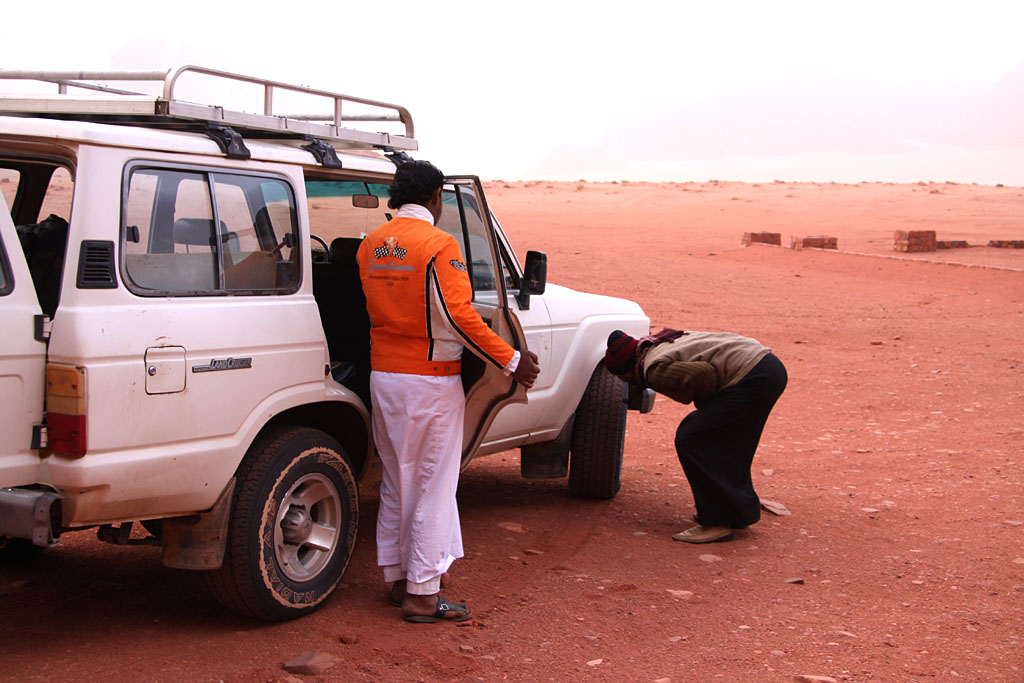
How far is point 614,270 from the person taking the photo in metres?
20.8

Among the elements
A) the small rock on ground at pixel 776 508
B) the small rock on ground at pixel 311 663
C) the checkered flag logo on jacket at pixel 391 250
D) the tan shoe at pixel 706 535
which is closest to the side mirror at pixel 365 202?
the checkered flag logo on jacket at pixel 391 250

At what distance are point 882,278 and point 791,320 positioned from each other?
512 cm

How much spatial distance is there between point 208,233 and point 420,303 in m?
0.90

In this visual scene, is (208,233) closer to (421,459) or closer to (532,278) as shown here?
(421,459)

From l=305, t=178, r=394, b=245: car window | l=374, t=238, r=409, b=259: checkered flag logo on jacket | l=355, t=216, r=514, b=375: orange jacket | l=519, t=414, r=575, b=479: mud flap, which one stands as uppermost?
l=305, t=178, r=394, b=245: car window

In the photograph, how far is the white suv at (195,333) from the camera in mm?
3527

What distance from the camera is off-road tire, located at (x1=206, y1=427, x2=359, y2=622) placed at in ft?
13.4

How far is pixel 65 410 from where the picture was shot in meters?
3.49

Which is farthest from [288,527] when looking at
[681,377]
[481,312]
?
[681,377]

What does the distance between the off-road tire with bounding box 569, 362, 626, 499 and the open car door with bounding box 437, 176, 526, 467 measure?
125 cm

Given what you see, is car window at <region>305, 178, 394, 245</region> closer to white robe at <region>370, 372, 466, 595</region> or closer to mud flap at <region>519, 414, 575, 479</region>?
white robe at <region>370, 372, 466, 595</region>

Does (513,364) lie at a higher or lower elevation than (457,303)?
lower

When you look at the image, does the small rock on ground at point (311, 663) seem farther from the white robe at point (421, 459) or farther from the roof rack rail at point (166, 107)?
the roof rack rail at point (166, 107)

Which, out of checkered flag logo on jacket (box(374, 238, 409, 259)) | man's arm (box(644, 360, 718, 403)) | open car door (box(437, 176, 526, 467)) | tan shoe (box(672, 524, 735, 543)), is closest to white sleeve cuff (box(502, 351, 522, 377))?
open car door (box(437, 176, 526, 467))
